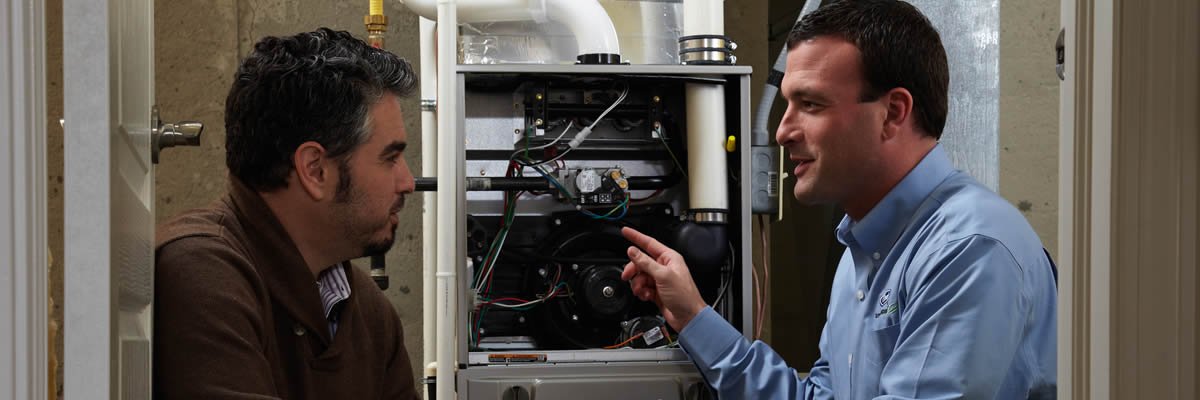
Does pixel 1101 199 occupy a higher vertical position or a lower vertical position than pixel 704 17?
lower

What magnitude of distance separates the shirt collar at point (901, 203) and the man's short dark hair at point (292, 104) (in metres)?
0.87

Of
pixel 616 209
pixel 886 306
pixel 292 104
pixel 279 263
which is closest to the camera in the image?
pixel 279 263

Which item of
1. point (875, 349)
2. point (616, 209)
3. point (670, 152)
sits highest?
point (670, 152)

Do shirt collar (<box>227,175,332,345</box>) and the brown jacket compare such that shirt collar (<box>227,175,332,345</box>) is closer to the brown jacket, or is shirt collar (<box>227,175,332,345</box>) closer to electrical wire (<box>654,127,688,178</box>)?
the brown jacket

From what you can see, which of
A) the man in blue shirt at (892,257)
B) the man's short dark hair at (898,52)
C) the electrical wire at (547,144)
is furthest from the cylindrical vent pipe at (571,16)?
the man's short dark hair at (898,52)

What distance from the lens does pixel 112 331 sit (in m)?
0.73

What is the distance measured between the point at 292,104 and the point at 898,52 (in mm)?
1028

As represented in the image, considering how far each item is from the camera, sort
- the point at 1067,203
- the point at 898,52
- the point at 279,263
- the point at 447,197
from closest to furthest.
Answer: the point at 1067,203
the point at 279,263
the point at 898,52
the point at 447,197

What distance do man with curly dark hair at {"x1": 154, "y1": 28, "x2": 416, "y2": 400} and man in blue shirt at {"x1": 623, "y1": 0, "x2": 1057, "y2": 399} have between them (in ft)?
2.25

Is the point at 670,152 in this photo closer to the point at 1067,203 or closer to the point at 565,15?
the point at 565,15

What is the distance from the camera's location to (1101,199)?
0.69 m

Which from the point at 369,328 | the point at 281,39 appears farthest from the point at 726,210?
the point at 281,39
